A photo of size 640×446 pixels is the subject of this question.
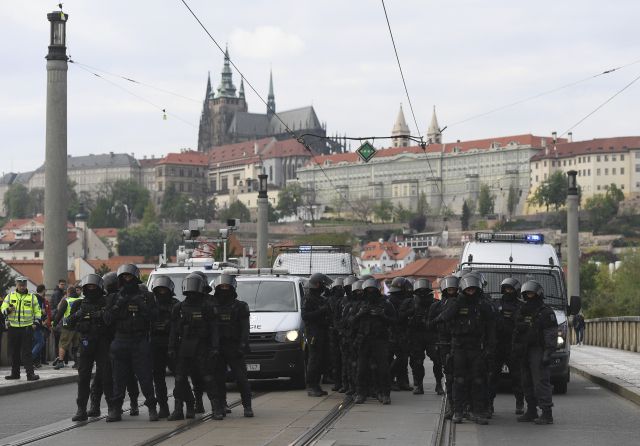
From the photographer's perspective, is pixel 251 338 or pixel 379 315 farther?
pixel 251 338

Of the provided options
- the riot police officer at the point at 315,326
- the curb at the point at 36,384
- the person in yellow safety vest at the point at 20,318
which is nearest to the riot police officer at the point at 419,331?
the riot police officer at the point at 315,326

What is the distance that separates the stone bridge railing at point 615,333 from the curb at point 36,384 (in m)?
18.3

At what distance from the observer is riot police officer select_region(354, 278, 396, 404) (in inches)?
671

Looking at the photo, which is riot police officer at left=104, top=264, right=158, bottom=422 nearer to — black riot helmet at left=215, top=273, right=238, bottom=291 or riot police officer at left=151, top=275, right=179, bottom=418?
riot police officer at left=151, top=275, right=179, bottom=418

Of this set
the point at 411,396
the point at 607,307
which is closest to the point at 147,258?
the point at 607,307

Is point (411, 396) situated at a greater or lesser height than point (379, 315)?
lesser

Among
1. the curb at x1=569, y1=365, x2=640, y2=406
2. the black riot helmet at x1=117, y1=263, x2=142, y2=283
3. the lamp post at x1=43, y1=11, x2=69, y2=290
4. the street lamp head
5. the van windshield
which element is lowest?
the curb at x1=569, y1=365, x2=640, y2=406

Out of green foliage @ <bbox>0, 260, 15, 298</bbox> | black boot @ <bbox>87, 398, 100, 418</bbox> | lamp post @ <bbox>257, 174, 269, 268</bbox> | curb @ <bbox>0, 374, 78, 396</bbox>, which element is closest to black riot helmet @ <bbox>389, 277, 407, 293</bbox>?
black boot @ <bbox>87, 398, 100, 418</bbox>

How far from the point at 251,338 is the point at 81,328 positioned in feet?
16.7

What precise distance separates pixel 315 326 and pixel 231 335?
3546 millimetres

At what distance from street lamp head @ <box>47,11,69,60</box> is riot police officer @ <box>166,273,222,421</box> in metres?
16.9

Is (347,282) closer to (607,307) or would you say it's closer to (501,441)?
(501,441)

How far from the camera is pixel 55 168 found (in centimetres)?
3017

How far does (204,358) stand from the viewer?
14.8 meters
